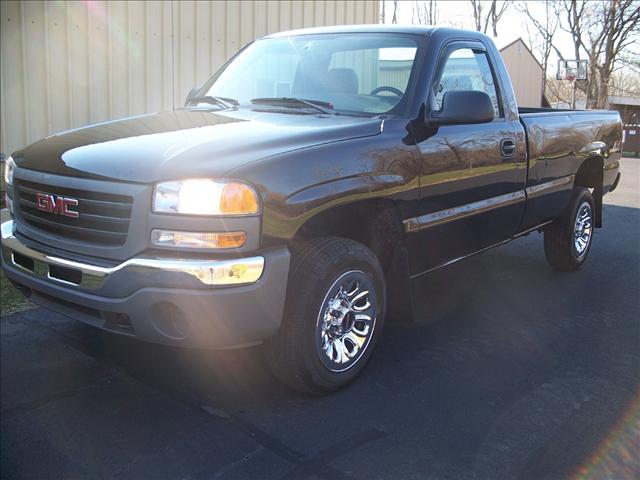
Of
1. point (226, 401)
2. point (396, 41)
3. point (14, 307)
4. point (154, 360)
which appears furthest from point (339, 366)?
point (14, 307)

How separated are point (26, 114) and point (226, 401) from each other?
549cm

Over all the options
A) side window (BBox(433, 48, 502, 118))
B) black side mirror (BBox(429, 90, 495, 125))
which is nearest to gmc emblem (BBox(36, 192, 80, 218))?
black side mirror (BBox(429, 90, 495, 125))

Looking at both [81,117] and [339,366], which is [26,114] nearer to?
[81,117]

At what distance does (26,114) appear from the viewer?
7695mm

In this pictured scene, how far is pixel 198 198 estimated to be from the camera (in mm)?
3002

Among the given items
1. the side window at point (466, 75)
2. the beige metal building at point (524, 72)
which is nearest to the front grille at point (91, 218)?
the side window at point (466, 75)

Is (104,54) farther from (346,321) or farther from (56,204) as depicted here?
(346,321)

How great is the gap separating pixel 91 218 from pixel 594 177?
502cm

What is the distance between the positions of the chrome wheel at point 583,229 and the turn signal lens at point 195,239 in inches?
168

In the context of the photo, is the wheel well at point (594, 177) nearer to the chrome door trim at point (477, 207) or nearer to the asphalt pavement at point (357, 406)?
the chrome door trim at point (477, 207)

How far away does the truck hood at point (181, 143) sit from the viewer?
3102 mm

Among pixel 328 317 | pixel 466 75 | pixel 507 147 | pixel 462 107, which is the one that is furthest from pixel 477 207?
pixel 328 317

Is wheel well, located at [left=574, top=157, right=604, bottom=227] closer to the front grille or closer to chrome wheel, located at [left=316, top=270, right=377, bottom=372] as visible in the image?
chrome wheel, located at [left=316, top=270, right=377, bottom=372]

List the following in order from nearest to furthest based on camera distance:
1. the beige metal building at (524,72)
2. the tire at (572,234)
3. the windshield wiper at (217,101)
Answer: the windshield wiper at (217,101) < the tire at (572,234) < the beige metal building at (524,72)
